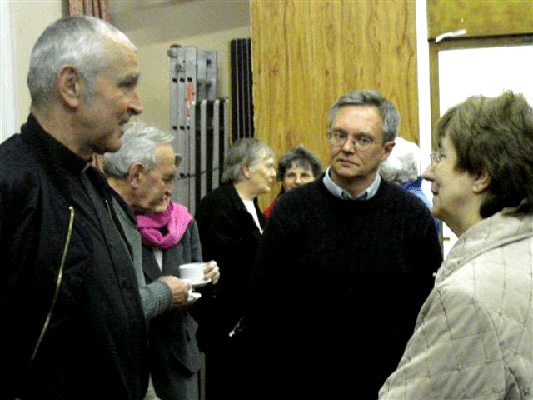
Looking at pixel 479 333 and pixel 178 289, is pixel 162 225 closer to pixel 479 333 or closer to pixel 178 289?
pixel 178 289

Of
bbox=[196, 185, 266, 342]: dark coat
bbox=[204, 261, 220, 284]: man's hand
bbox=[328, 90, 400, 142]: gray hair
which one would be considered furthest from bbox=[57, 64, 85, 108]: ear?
bbox=[196, 185, 266, 342]: dark coat

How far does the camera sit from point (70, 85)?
71.4 inches

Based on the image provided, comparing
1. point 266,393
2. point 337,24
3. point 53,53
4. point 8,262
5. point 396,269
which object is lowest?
point 266,393

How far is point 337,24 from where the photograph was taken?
5.56 meters

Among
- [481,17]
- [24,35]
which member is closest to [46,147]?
[24,35]

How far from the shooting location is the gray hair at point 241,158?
4707 millimetres

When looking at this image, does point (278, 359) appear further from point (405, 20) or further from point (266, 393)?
point (405, 20)

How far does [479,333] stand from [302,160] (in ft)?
11.9

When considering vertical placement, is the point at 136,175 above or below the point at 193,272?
above

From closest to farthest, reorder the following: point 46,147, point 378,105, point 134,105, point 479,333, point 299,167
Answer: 1. point 479,333
2. point 46,147
3. point 134,105
4. point 378,105
5. point 299,167

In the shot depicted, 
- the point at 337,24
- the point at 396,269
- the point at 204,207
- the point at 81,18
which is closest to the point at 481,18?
the point at 337,24

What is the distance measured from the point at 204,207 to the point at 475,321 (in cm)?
301

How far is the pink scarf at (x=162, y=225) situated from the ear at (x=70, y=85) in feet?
3.48

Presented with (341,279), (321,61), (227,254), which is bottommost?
(227,254)
